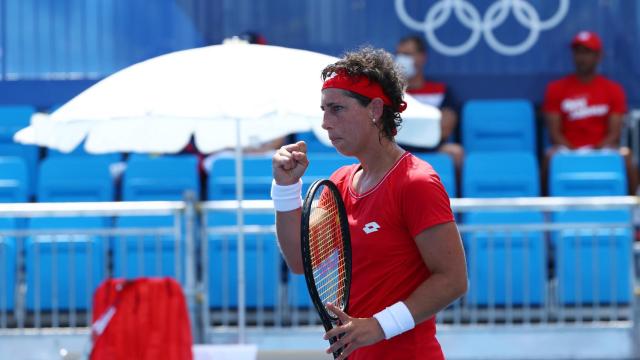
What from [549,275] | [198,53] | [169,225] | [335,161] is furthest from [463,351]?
[198,53]

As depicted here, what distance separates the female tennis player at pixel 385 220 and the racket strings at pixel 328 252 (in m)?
0.05

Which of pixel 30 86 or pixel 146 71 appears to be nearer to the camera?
pixel 146 71

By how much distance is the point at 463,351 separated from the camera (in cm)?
728

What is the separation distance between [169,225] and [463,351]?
216 centimetres

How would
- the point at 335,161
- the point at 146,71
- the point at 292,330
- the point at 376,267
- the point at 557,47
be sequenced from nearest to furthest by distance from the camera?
the point at 376,267
the point at 146,71
the point at 292,330
the point at 335,161
the point at 557,47

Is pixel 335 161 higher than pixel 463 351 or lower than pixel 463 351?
higher

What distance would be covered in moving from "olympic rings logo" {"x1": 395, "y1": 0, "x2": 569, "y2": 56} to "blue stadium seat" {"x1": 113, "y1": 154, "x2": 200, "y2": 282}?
8.43 feet

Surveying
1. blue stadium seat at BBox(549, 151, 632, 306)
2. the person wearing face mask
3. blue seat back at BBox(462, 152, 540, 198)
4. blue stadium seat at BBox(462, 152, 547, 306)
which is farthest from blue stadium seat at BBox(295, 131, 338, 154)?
blue stadium seat at BBox(549, 151, 632, 306)

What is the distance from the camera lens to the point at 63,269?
24.3 ft

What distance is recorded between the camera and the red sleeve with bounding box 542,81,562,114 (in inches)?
355

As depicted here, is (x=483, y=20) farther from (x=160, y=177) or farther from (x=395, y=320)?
(x=395, y=320)

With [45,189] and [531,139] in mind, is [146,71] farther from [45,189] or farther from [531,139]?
[531,139]

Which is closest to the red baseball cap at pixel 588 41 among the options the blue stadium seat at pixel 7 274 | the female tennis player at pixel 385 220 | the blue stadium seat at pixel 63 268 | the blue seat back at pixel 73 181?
the blue seat back at pixel 73 181

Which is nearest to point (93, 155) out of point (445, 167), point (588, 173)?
point (445, 167)
